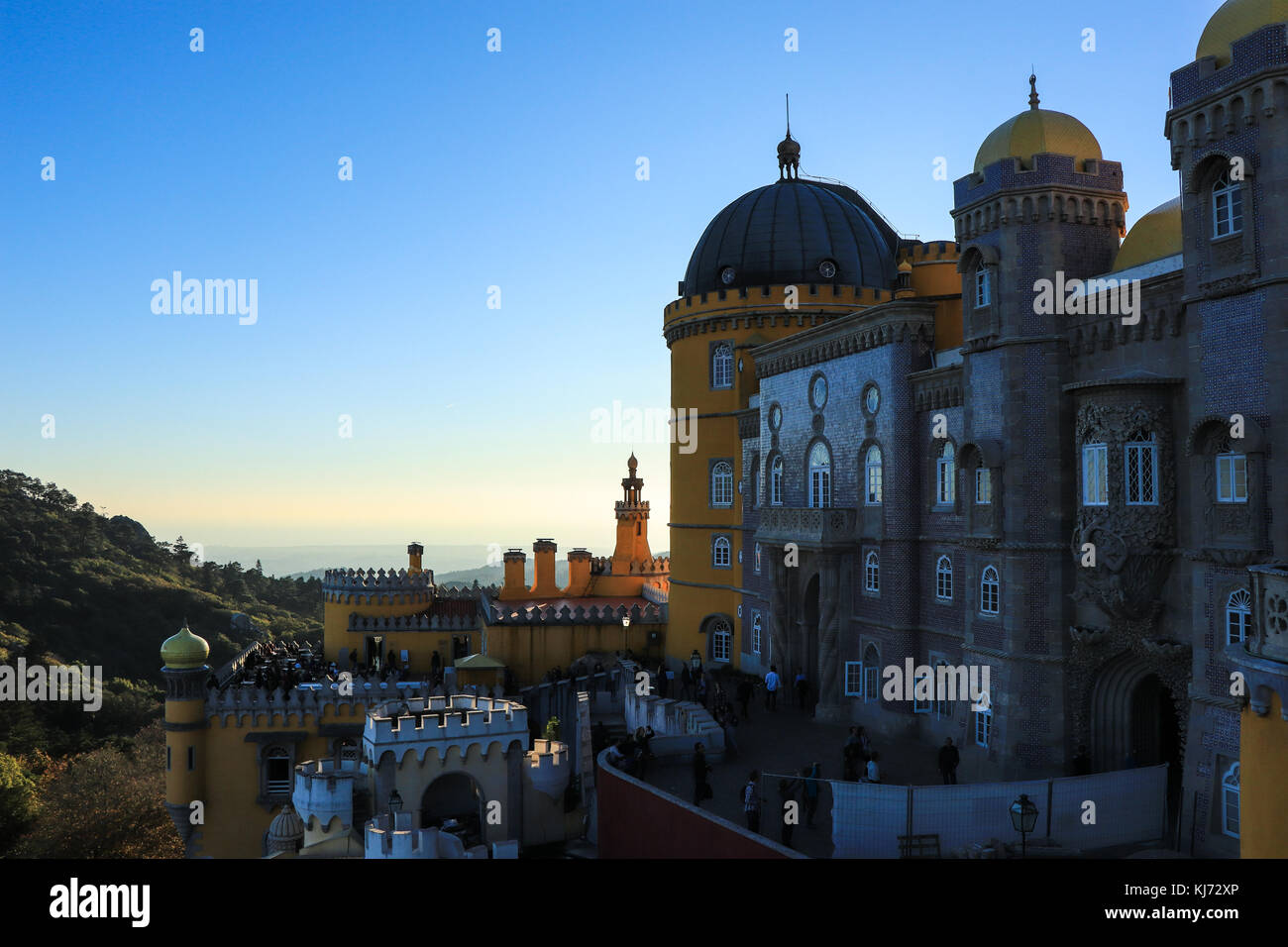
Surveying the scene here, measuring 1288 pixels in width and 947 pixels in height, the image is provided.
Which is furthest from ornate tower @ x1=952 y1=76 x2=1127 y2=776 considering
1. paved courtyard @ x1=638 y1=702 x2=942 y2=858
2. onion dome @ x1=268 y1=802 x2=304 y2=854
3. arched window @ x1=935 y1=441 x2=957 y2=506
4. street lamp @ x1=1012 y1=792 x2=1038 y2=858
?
onion dome @ x1=268 y1=802 x2=304 y2=854

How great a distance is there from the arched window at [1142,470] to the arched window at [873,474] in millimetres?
9212

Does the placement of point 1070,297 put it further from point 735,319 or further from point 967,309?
point 735,319

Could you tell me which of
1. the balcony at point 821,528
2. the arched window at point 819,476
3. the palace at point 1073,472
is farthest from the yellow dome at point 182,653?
the arched window at point 819,476

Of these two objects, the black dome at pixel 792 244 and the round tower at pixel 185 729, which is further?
the black dome at pixel 792 244

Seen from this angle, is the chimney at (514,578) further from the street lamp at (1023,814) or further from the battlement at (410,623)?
the street lamp at (1023,814)

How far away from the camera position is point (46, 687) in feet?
186

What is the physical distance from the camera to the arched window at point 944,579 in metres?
26.1

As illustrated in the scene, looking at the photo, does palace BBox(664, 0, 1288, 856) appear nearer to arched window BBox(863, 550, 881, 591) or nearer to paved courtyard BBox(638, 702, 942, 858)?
arched window BBox(863, 550, 881, 591)

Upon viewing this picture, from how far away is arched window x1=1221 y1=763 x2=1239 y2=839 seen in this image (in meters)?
17.1

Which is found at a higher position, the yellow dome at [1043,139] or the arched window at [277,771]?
the yellow dome at [1043,139]

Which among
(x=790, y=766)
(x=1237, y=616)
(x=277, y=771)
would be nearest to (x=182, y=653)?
(x=277, y=771)

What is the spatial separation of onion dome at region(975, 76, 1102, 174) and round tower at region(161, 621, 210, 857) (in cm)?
3055
